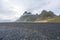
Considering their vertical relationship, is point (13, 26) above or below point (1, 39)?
above

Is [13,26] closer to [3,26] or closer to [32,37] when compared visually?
[3,26]

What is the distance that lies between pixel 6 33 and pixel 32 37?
1615 millimetres

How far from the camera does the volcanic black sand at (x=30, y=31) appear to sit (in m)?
8.13

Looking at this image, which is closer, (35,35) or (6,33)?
(35,35)

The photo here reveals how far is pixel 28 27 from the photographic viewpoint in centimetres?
855

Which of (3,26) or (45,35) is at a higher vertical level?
(3,26)

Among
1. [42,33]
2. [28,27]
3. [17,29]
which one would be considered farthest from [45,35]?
[17,29]

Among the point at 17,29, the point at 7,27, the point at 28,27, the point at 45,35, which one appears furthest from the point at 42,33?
the point at 7,27

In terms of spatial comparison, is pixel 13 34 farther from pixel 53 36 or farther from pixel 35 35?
pixel 53 36

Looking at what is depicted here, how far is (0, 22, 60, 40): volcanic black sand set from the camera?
26.7ft

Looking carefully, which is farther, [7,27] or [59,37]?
[7,27]

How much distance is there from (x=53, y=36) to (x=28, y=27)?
1.33m

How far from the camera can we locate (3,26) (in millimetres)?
8805

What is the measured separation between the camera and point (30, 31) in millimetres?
8531
